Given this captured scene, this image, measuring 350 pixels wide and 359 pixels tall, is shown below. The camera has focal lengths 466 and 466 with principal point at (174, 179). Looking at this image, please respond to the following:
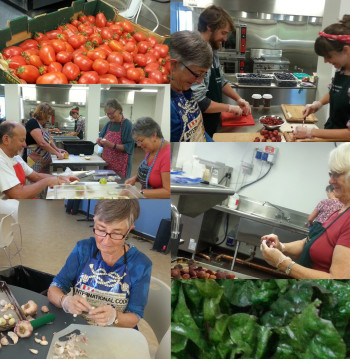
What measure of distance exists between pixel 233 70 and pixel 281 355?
3.79 feet

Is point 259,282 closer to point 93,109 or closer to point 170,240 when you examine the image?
point 170,240

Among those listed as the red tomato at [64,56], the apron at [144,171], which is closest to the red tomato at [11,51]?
the red tomato at [64,56]

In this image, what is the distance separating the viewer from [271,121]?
1.63 m

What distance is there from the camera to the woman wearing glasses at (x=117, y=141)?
1648mm

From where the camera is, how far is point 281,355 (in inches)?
74.7

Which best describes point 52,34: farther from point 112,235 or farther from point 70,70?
point 112,235

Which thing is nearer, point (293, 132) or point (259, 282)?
point (293, 132)

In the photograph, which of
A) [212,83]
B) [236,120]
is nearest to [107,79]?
[212,83]

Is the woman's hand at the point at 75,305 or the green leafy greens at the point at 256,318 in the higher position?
the woman's hand at the point at 75,305

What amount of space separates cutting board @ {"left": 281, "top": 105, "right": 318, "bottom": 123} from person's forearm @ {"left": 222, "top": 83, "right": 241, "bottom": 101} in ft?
0.53

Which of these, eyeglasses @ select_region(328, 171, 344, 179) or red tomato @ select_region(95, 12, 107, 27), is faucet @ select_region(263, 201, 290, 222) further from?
red tomato @ select_region(95, 12, 107, 27)

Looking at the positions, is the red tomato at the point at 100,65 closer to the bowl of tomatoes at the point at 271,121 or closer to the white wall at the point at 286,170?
the white wall at the point at 286,170

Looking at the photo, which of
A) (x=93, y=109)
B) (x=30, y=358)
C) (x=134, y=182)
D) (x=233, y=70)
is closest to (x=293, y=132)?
(x=233, y=70)

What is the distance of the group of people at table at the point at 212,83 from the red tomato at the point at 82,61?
0.29m
